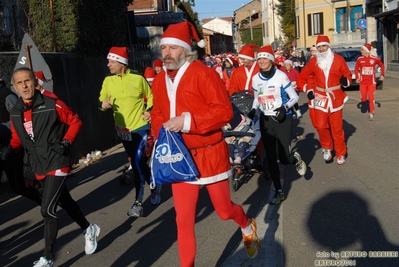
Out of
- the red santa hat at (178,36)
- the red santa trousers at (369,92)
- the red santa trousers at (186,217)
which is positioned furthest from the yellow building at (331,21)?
the red santa trousers at (186,217)

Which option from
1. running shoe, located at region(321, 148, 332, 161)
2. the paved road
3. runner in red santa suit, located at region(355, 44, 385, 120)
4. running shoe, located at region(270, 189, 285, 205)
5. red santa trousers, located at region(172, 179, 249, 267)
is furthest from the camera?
runner in red santa suit, located at region(355, 44, 385, 120)

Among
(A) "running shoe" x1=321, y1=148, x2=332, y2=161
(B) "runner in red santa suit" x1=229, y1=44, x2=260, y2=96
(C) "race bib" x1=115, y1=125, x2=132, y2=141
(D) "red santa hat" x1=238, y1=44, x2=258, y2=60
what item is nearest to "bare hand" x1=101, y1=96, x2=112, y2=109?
(C) "race bib" x1=115, y1=125, x2=132, y2=141

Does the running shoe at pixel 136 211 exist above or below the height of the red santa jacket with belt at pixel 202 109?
below

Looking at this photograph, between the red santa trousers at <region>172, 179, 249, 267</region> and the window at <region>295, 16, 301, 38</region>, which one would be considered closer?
the red santa trousers at <region>172, 179, 249, 267</region>

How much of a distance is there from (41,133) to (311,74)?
222 inches

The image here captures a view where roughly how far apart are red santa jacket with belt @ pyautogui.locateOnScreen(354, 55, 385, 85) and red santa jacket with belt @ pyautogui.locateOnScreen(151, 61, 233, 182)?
466 inches

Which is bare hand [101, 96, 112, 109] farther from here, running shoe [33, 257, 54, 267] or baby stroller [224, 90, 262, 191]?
running shoe [33, 257, 54, 267]

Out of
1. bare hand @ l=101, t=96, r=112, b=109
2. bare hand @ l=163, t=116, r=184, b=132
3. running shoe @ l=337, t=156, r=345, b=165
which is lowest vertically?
running shoe @ l=337, t=156, r=345, b=165

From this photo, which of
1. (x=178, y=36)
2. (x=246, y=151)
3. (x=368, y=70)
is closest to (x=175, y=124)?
(x=178, y=36)

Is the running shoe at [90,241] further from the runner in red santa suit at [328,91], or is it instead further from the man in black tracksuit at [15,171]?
the runner in red santa suit at [328,91]

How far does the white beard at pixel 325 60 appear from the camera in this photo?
9359 millimetres

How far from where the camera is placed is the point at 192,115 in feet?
14.1

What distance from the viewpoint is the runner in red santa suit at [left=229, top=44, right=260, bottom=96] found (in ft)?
32.2

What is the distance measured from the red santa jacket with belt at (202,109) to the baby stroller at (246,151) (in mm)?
3649
